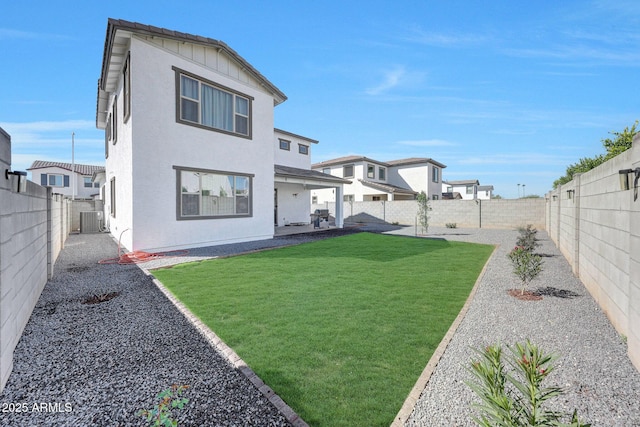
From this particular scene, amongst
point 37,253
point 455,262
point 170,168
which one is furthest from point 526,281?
point 170,168

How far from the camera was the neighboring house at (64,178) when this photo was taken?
34406mm

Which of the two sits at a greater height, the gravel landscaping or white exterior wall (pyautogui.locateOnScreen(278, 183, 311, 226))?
white exterior wall (pyautogui.locateOnScreen(278, 183, 311, 226))

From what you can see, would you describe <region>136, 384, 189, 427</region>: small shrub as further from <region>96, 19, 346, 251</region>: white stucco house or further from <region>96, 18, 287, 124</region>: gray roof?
<region>96, 18, 287, 124</region>: gray roof

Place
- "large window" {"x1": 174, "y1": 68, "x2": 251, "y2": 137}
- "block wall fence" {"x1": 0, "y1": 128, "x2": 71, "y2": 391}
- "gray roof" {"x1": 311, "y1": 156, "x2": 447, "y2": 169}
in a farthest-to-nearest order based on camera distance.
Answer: "gray roof" {"x1": 311, "y1": 156, "x2": 447, "y2": 169} < "large window" {"x1": 174, "y1": 68, "x2": 251, "y2": 137} < "block wall fence" {"x1": 0, "y1": 128, "x2": 71, "y2": 391}

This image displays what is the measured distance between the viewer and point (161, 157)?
392 inches

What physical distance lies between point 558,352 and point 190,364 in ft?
13.7

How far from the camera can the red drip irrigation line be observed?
859 cm

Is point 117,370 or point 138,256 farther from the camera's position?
point 138,256

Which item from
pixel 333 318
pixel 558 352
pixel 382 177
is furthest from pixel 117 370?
pixel 382 177

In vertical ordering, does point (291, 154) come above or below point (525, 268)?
above

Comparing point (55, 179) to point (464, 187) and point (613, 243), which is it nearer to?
point (613, 243)

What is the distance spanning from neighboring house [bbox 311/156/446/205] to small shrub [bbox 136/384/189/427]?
2770 centimetres

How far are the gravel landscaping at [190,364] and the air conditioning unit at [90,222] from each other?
12.6 metres

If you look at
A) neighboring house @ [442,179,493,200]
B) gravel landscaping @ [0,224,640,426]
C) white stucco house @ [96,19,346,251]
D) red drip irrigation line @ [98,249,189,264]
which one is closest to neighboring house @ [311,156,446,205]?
white stucco house @ [96,19,346,251]
